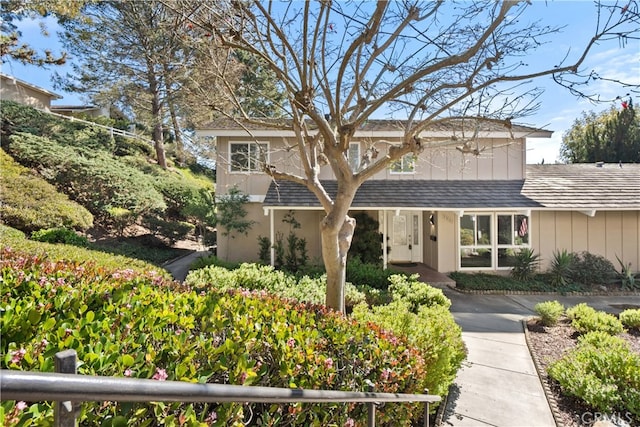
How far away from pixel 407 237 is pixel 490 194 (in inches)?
153

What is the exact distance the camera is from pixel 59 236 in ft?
34.7

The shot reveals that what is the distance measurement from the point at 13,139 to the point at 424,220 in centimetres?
1857

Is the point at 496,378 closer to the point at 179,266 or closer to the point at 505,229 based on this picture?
the point at 505,229

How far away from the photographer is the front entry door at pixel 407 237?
14.4 meters

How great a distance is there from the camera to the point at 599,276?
37.3 feet

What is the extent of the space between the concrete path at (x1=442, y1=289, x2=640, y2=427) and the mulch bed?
12cm

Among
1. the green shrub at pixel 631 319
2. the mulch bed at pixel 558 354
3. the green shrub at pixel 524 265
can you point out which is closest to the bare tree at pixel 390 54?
the mulch bed at pixel 558 354

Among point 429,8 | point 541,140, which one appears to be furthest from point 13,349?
point 541,140

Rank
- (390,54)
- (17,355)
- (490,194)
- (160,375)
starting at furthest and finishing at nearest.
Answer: (490,194) → (390,54) → (160,375) → (17,355)

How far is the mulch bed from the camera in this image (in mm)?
4355

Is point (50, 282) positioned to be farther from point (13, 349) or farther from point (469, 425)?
point (469, 425)

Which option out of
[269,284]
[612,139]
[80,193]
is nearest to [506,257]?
[269,284]

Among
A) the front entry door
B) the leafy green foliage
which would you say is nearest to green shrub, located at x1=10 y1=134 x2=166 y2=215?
the leafy green foliage

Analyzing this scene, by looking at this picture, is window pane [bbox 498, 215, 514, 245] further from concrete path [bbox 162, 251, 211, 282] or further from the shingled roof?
concrete path [bbox 162, 251, 211, 282]
